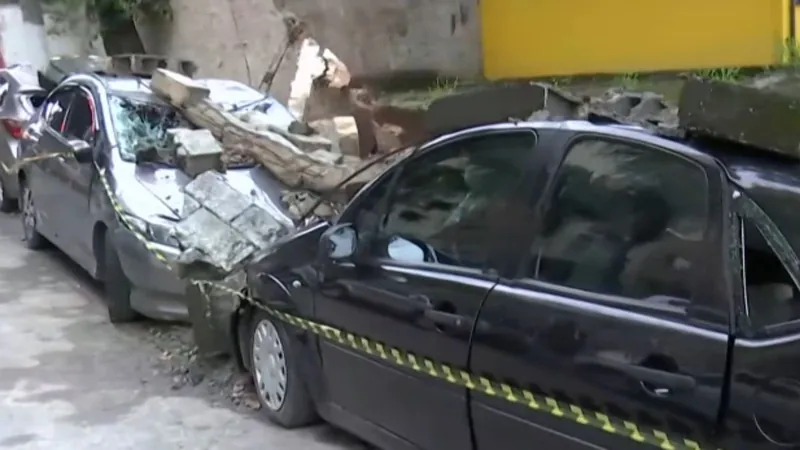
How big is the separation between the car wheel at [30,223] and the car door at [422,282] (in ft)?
18.6

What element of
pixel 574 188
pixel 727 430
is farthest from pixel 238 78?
pixel 727 430

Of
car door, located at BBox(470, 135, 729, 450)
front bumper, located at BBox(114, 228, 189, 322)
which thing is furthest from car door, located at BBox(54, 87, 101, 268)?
car door, located at BBox(470, 135, 729, 450)

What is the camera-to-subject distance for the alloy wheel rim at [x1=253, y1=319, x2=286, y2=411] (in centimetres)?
558

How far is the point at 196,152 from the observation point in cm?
780

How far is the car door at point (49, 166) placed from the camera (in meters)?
8.90

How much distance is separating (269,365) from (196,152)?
2.62 metres

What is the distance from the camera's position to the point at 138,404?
620cm

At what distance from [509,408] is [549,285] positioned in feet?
1.57

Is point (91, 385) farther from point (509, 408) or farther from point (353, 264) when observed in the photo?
point (509, 408)

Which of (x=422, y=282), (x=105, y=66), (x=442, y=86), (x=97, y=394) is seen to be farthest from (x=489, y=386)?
(x=105, y=66)

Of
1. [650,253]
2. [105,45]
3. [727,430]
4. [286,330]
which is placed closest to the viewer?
[727,430]

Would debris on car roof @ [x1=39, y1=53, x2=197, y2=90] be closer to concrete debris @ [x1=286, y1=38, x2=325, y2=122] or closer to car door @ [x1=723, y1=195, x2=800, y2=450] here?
concrete debris @ [x1=286, y1=38, x2=325, y2=122]

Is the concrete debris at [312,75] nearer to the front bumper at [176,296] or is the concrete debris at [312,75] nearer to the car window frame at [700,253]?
the front bumper at [176,296]

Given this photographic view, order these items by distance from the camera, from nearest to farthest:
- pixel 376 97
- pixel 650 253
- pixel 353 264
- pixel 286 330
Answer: pixel 650 253 < pixel 353 264 < pixel 286 330 < pixel 376 97
